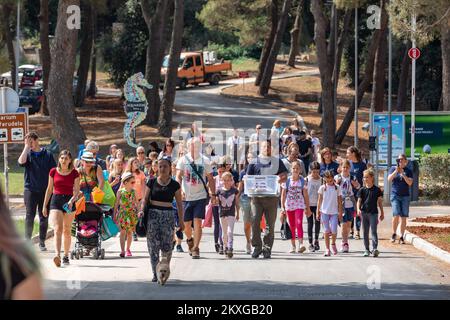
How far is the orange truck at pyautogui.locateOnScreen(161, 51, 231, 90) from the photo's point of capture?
68.0m

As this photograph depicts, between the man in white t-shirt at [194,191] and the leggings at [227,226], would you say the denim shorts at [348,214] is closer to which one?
the leggings at [227,226]

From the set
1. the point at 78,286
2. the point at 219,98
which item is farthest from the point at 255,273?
the point at 219,98

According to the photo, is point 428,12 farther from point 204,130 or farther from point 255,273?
point 204,130

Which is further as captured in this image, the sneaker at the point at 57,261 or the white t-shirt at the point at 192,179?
the white t-shirt at the point at 192,179

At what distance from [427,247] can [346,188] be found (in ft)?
5.67

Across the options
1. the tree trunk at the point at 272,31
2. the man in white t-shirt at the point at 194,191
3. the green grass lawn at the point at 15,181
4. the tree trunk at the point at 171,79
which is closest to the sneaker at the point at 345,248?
the man in white t-shirt at the point at 194,191

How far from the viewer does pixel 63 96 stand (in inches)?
1332

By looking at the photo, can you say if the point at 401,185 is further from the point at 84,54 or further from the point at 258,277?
Result: the point at 84,54

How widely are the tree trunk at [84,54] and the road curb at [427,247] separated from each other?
35696mm

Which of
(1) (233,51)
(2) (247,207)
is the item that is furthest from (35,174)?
(1) (233,51)

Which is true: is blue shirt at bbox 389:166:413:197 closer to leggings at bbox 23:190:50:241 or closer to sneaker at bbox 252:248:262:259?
sneaker at bbox 252:248:262:259

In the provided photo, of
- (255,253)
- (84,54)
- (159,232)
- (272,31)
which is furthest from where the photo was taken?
(272,31)

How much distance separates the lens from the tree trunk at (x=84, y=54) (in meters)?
54.2
